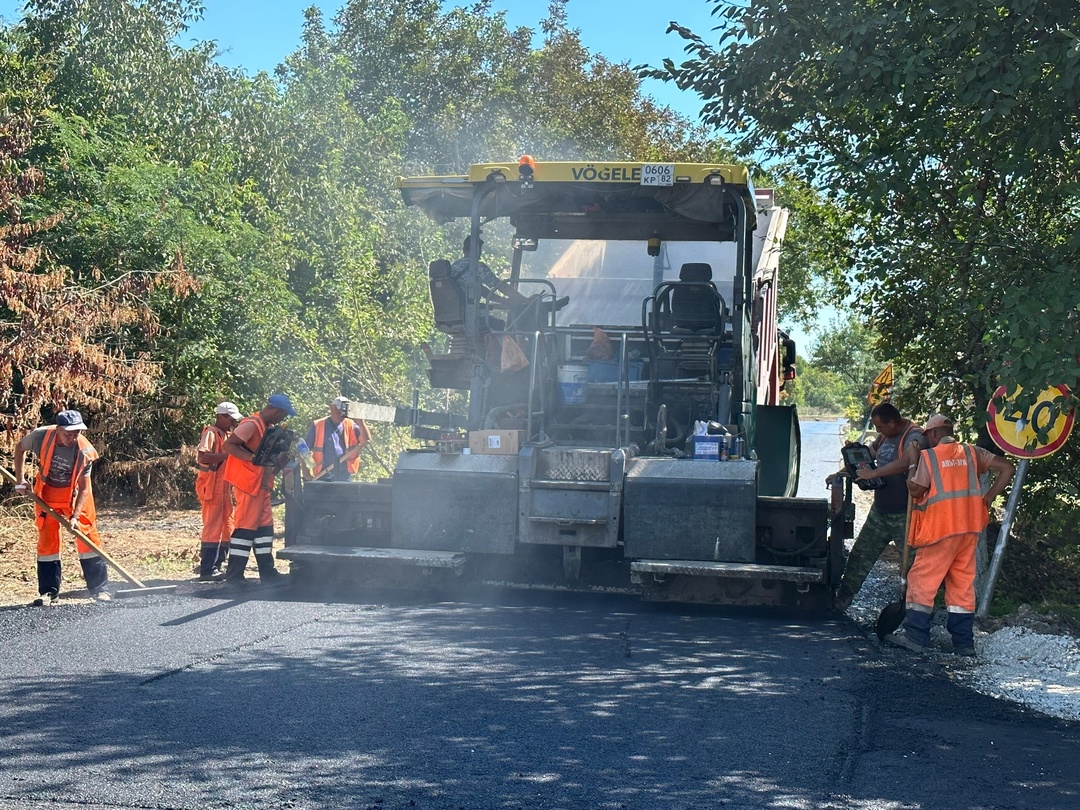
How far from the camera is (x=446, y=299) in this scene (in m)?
8.65

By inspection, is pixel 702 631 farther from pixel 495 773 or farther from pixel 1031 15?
pixel 1031 15

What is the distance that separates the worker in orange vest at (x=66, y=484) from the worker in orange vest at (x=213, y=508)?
2.76ft

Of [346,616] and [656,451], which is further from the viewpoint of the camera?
[656,451]

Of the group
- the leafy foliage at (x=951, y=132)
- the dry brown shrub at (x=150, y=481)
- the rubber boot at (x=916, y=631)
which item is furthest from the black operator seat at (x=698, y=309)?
the dry brown shrub at (x=150, y=481)

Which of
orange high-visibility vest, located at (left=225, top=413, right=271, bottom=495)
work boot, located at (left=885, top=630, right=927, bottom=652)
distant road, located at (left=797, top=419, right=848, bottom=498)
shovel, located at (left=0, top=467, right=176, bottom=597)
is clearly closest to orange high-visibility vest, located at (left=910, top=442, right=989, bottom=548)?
work boot, located at (left=885, top=630, right=927, bottom=652)

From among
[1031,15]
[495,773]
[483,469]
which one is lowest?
[495,773]

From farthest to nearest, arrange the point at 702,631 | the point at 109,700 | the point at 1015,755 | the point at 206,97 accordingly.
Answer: the point at 206,97 < the point at 702,631 < the point at 109,700 < the point at 1015,755

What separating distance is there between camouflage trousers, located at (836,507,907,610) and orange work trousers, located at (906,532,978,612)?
73 cm

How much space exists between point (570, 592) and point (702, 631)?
1.59 metres

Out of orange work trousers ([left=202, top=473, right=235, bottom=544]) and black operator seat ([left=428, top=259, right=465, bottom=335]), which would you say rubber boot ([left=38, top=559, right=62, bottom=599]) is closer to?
orange work trousers ([left=202, top=473, right=235, bottom=544])

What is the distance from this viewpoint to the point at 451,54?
108ft

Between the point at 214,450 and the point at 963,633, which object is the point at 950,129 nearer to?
the point at 963,633

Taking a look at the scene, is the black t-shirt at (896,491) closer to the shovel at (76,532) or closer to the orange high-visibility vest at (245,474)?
the orange high-visibility vest at (245,474)

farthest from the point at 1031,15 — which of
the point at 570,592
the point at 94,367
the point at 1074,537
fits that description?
the point at 94,367
